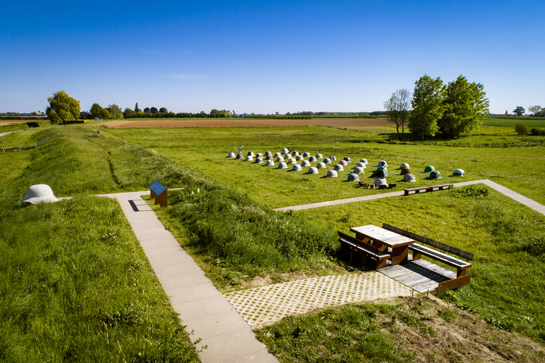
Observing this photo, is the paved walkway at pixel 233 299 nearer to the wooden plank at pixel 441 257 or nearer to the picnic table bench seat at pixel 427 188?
the wooden plank at pixel 441 257

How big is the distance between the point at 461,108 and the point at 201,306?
68.3 m

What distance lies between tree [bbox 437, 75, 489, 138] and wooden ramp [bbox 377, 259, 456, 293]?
59.5 m

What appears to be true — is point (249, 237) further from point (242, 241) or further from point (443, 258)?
point (443, 258)

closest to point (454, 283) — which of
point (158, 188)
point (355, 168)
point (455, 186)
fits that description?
point (158, 188)

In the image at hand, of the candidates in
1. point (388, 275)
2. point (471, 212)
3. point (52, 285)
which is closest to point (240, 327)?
point (52, 285)

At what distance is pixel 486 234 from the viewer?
14.4m

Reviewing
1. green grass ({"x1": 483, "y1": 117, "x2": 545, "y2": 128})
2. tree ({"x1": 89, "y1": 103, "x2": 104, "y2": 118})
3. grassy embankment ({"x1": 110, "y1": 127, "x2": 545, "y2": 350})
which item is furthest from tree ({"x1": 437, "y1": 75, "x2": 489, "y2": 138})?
tree ({"x1": 89, "y1": 103, "x2": 104, "y2": 118})

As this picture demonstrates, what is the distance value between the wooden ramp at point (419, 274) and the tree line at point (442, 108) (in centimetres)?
5626

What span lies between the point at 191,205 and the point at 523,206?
18.6 meters

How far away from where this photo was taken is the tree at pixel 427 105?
59.6 metres

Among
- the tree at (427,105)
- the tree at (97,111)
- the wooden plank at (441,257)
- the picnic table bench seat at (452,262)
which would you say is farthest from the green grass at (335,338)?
the tree at (97,111)

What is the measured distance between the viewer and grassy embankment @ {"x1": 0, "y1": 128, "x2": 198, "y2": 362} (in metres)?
5.23

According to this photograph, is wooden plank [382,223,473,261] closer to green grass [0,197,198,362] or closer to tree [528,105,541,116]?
green grass [0,197,198,362]

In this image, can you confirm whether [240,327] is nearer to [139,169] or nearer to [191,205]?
[191,205]
